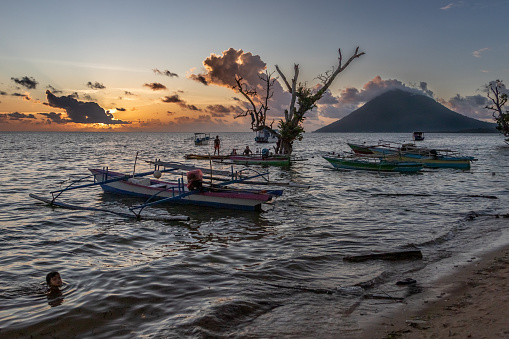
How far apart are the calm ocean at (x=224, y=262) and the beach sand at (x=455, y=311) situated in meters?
0.36

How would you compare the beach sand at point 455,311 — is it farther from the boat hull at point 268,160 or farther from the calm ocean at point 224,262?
the boat hull at point 268,160

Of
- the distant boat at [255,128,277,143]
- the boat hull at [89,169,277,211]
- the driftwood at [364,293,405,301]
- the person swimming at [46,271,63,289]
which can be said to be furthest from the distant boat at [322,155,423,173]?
the distant boat at [255,128,277,143]

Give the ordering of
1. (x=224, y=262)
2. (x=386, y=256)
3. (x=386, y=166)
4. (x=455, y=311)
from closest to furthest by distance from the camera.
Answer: (x=455, y=311) < (x=386, y=256) < (x=224, y=262) < (x=386, y=166)

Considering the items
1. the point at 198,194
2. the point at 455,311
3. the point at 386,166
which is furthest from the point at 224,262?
the point at 386,166

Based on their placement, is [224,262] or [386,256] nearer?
[386,256]

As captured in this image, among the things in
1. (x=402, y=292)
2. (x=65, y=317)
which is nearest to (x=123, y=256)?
(x=65, y=317)

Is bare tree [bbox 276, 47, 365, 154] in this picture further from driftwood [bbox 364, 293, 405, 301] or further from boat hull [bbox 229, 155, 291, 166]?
driftwood [bbox 364, 293, 405, 301]

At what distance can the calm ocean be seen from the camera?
6148 millimetres

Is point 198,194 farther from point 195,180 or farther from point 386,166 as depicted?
point 386,166

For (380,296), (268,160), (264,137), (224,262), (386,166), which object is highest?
(264,137)

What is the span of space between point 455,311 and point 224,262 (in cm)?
524

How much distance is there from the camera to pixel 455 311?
577 cm

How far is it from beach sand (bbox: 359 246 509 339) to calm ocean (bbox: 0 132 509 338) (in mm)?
364

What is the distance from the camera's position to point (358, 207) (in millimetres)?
16188
